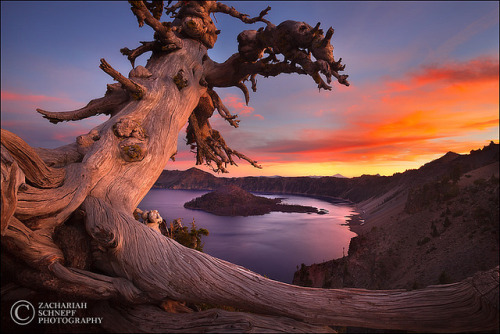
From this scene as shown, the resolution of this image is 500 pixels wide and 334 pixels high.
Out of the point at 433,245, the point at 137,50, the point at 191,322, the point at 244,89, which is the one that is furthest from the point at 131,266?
the point at 433,245

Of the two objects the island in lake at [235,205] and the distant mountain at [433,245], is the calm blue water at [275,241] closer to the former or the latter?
the island in lake at [235,205]

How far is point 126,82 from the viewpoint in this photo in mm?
4578

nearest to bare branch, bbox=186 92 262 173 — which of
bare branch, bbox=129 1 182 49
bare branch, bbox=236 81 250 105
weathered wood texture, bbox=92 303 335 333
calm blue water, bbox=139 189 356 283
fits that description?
bare branch, bbox=236 81 250 105

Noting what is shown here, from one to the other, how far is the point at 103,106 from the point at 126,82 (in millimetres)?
1458

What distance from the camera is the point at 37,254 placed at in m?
2.50

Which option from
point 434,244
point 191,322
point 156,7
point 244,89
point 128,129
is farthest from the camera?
point 434,244

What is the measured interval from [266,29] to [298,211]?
5494cm

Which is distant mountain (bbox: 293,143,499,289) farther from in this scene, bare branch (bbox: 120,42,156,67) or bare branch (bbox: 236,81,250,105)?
bare branch (bbox: 120,42,156,67)

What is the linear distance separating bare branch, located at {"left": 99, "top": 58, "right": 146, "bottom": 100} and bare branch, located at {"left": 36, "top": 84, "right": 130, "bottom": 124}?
2.25 ft

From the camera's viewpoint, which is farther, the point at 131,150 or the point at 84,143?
A: the point at 131,150

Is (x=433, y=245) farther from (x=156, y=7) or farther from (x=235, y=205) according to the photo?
(x=235, y=205)

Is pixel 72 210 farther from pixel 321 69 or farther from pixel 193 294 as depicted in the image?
pixel 321 69

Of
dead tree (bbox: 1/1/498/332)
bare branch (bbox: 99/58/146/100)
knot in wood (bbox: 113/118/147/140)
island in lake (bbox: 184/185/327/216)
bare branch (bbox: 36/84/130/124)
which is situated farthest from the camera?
island in lake (bbox: 184/185/327/216)

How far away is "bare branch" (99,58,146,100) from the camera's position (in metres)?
4.05
